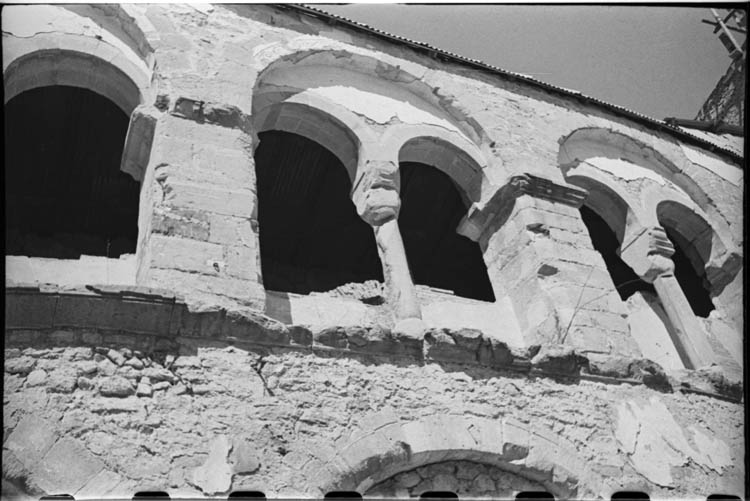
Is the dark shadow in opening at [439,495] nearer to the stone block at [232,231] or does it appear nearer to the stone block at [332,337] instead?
the stone block at [332,337]

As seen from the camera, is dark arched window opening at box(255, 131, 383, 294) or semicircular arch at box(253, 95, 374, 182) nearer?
semicircular arch at box(253, 95, 374, 182)

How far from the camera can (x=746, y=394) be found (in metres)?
6.08

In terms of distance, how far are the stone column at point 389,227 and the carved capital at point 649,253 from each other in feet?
9.63

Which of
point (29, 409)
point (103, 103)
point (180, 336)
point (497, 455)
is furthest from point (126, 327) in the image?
point (103, 103)

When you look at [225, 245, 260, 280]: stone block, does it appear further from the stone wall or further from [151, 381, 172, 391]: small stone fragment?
[151, 381, 172, 391]: small stone fragment

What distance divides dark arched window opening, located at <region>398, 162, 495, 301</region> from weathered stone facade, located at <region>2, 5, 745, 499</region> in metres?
0.04

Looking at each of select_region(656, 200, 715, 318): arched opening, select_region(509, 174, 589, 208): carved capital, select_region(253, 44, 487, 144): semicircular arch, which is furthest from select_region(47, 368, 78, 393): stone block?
select_region(656, 200, 715, 318): arched opening

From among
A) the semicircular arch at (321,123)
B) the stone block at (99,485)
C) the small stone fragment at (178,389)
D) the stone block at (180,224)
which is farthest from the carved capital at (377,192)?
the stone block at (99,485)

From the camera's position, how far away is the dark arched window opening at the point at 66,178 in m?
7.66

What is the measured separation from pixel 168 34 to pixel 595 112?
16.9 feet

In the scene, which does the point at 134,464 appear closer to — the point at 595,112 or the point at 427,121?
the point at 427,121

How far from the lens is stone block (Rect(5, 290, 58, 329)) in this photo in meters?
4.23

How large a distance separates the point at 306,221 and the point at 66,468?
553 centimetres

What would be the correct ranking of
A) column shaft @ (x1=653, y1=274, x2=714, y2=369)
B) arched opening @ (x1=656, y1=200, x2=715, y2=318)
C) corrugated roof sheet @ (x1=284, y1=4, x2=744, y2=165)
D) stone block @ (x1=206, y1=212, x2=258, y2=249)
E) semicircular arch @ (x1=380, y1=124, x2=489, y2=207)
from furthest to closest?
arched opening @ (x1=656, y1=200, x2=715, y2=318)
corrugated roof sheet @ (x1=284, y1=4, x2=744, y2=165)
semicircular arch @ (x1=380, y1=124, x2=489, y2=207)
column shaft @ (x1=653, y1=274, x2=714, y2=369)
stone block @ (x1=206, y1=212, x2=258, y2=249)
